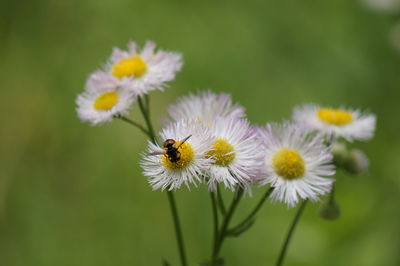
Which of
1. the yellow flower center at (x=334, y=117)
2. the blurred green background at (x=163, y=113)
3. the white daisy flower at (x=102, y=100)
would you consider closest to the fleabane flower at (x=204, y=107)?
the white daisy flower at (x=102, y=100)

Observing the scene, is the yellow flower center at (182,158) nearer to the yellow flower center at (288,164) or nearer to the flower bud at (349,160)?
the yellow flower center at (288,164)

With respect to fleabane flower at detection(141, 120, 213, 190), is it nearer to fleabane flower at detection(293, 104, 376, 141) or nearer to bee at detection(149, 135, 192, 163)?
bee at detection(149, 135, 192, 163)

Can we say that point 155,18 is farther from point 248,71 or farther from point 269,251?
point 269,251

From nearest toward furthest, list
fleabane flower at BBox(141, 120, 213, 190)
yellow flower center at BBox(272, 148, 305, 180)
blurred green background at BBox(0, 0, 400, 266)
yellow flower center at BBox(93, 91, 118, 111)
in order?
fleabane flower at BBox(141, 120, 213, 190), yellow flower center at BBox(272, 148, 305, 180), yellow flower center at BBox(93, 91, 118, 111), blurred green background at BBox(0, 0, 400, 266)

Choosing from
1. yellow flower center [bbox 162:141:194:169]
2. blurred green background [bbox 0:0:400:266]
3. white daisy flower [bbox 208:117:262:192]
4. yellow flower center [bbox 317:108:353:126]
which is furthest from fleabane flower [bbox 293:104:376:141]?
blurred green background [bbox 0:0:400:266]

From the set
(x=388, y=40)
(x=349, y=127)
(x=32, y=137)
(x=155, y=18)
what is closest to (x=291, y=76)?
(x=388, y=40)

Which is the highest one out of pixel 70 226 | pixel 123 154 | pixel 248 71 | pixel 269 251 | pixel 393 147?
pixel 248 71

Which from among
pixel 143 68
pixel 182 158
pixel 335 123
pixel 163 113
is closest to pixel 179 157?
pixel 182 158
